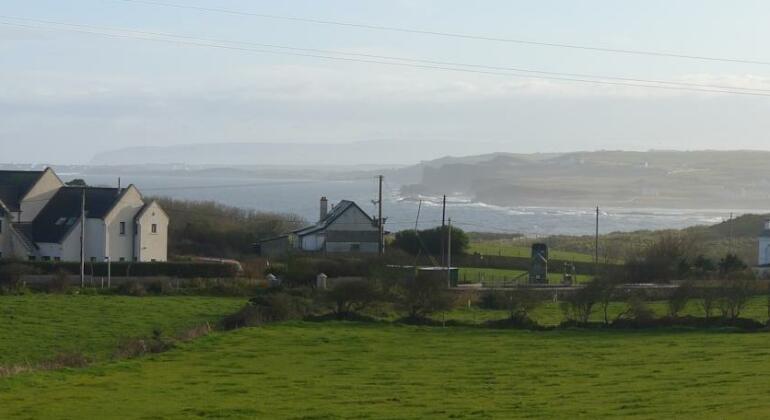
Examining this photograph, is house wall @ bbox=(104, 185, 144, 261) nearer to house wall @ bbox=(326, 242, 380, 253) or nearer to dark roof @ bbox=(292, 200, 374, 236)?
house wall @ bbox=(326, 242, 380, 253)

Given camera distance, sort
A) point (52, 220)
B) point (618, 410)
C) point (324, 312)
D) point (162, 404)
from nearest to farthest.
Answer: point (618, 410)
point (162, 404)
point (324, 312)
point (52, 220)

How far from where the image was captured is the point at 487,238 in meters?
87.8

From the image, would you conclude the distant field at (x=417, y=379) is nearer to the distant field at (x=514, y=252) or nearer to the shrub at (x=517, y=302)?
the shrub at (x=517, y=302)

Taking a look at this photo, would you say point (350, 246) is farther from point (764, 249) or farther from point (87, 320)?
point (87, 320)

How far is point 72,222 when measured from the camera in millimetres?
54844

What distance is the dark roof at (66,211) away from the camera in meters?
54.8

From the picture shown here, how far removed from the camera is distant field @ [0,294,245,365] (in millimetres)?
28484

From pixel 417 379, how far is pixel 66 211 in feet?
121

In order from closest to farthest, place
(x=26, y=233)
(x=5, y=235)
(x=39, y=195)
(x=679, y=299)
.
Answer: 1. (x=679, y=299)
2. (x=5, y=235)
3. (x=26, y=233)
4. (x=39, y=195)

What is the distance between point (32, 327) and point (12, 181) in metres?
28.3

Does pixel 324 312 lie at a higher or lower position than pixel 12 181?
lower

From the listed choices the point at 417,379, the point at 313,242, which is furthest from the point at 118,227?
the point at 417,379

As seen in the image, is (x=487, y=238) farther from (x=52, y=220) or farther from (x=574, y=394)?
(x=574, y=394)

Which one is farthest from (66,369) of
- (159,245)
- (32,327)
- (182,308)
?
(159,245)
